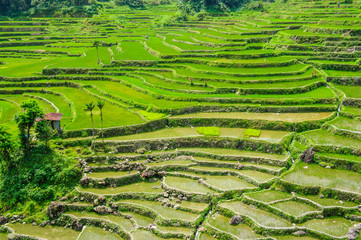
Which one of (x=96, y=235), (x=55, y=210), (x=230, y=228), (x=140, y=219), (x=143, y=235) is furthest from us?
(x=55, y=210)

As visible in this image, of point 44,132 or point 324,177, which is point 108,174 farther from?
point 324,177

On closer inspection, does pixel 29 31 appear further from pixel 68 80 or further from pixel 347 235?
pixel 347 235

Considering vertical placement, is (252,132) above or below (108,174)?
above

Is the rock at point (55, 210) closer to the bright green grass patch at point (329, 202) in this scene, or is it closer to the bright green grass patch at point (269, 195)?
the bright green grass patch at point (269, 195)

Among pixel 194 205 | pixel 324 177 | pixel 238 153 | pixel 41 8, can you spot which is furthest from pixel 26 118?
pixel 41 8

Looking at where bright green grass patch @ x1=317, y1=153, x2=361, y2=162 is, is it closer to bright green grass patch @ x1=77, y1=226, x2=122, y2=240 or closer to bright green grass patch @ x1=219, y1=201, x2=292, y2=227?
bright green grass patch @ x1=219, y1=201, x2=292, y2=227

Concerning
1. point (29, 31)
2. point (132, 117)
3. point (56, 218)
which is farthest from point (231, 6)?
point (56, 218)

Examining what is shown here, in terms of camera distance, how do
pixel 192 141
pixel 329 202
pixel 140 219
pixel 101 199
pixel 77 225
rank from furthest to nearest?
pixel 192 141
pixel 101 199
pixel 140 219
pixel 77 225
pixel 329 202

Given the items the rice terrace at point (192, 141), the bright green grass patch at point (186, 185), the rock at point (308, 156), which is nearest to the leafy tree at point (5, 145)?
the rice terrace at point (192, 141)
